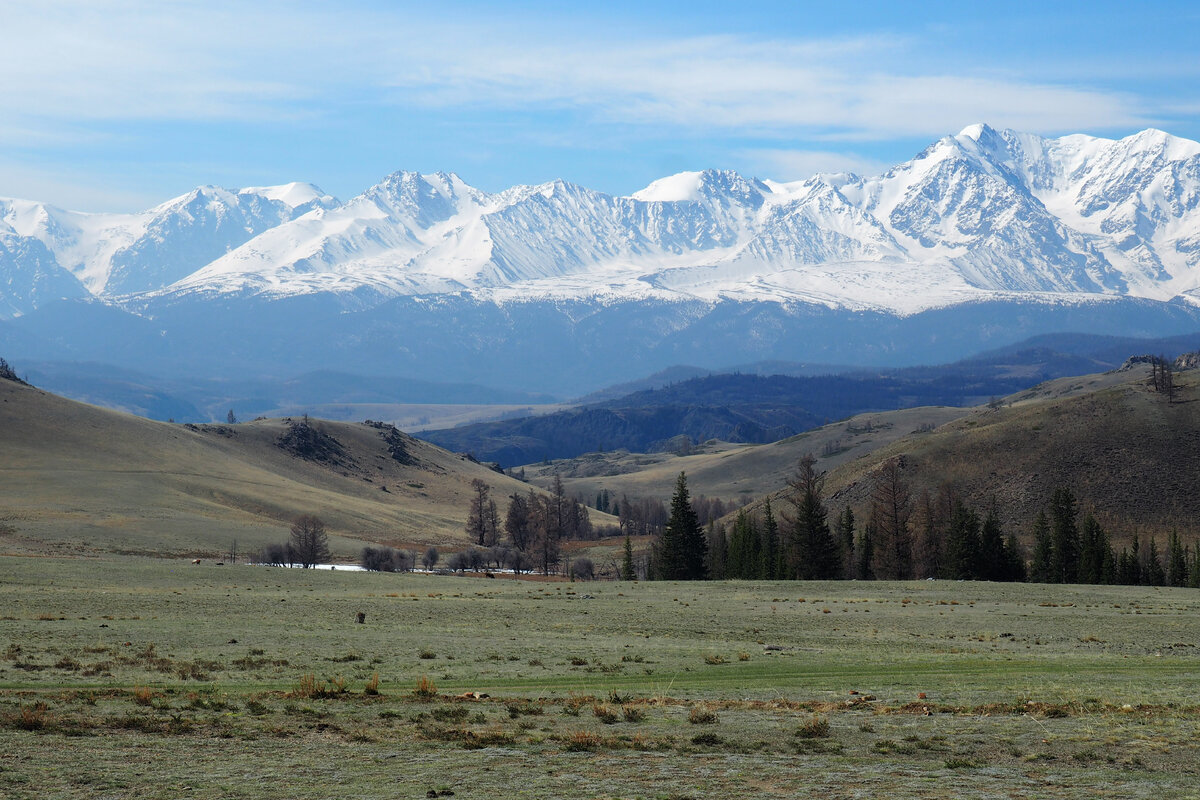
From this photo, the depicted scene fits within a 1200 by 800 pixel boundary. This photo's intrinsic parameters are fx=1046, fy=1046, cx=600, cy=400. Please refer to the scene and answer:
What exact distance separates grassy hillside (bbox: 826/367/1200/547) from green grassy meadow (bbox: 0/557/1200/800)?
349ft

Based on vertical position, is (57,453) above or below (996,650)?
above

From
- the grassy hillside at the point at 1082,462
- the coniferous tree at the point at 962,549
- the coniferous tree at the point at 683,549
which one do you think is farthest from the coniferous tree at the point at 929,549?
the grassy hillside at the point at 1082,462

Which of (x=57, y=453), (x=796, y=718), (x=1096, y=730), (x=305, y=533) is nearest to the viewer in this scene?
(x=1096, y=730)

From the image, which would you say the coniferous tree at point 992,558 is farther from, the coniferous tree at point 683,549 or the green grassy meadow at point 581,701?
the green grassy meadow at point 581,701

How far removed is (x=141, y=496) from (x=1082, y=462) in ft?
433

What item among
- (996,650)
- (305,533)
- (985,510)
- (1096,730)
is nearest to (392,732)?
(1096,730)

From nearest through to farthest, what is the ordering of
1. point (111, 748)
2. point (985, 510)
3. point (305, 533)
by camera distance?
point (111, 748) < point (305, 533) < point (985, 510)

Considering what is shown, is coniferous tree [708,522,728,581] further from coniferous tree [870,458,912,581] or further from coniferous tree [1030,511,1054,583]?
coniferous tree [1030,511,1054,583]

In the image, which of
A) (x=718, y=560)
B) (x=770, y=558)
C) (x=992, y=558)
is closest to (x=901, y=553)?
(x=992, y=558)

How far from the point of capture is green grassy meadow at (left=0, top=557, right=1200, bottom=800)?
17.0 m

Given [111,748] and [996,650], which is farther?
[996,650]

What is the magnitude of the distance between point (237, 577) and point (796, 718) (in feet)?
160

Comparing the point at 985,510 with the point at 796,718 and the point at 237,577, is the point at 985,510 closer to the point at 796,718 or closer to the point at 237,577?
the point at 237,577

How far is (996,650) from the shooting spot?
3662cm
